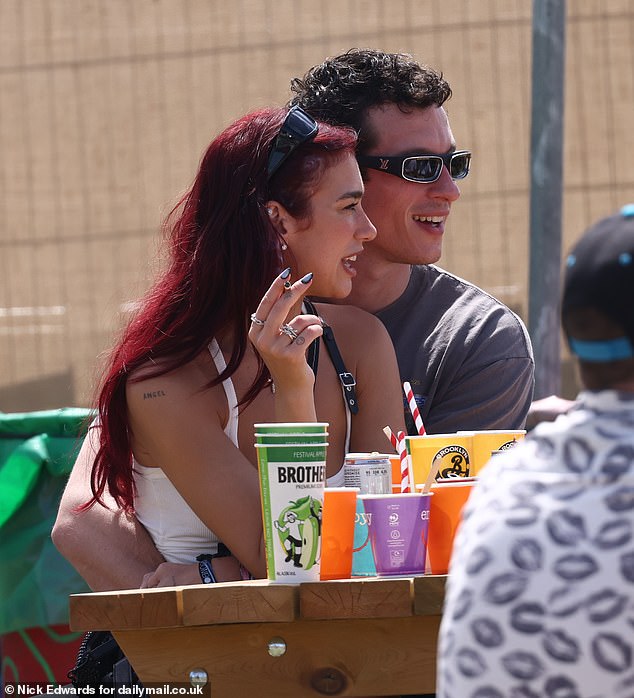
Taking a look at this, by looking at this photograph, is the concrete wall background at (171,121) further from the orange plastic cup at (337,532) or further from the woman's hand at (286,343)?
the orange plastic cup at (337,532)

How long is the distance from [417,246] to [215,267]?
3.22ft

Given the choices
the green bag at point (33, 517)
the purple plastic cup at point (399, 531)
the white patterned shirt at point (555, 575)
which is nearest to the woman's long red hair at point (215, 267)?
the purple plastic cup at point (399, 531)

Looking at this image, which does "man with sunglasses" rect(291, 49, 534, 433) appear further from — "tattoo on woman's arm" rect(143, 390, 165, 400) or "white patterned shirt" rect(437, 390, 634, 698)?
"white patterned shirt" rect(437, 390, 634, 698)

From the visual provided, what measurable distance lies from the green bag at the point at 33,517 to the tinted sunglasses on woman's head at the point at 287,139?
1643 mm

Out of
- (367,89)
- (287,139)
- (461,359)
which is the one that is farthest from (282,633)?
(367,89)

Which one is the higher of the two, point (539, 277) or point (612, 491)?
point (612, 491)

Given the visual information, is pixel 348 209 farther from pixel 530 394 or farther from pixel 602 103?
pixel 602 103

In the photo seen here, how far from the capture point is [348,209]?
277 cm

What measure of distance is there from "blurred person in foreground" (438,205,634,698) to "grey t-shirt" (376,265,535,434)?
1.76m

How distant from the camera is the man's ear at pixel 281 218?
8.88ft

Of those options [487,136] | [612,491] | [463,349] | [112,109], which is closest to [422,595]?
[612,491]

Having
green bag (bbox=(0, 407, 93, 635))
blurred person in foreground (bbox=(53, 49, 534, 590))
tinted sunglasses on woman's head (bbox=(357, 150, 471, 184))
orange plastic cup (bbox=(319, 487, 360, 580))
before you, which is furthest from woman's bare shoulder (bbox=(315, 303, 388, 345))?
green bag (bbox=(0, 407, 93, 635))

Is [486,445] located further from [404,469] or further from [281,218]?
[281,218]

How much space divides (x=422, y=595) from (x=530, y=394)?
4.99ft
